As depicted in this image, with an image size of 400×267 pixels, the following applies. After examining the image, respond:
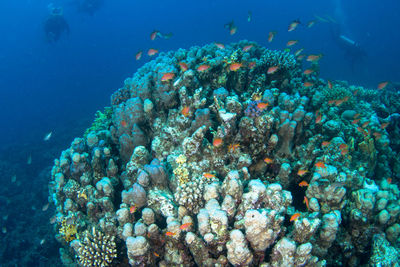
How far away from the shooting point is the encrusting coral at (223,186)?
118 inches

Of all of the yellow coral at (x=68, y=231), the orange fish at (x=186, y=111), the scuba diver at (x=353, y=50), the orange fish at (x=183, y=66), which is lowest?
the yellow coral at (x=68, y=231)

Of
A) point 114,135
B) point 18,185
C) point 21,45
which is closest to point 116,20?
point 21,45

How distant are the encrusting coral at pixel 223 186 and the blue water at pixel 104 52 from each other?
995 centimetres

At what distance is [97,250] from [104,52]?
289 feet

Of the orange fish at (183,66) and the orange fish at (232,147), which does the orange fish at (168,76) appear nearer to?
the orange fish at (183,66)

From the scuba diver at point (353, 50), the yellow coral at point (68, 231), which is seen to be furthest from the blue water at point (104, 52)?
the yellow coral at point (68, 231)

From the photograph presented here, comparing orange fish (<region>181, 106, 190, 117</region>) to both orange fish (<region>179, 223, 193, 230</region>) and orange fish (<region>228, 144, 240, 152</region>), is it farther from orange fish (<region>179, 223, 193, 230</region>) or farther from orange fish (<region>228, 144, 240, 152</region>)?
orange fish (<region>179, 223, 193, 230</region>)

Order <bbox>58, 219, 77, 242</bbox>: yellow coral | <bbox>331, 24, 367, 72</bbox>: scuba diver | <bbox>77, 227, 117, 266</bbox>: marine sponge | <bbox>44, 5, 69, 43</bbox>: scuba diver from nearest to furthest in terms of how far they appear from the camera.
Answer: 1. <bbox>77, 227, 117, 266</bbox>: marine sponge
2. <bbox>58, 219, 77, 242</bbox>: yellow coral
3. <bbox>331, 24, 367, 72</bbox>: scuba diver
4. <bbox>44, 5, 69, 43</bbox>: scuba diver

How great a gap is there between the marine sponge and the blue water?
10.5 m

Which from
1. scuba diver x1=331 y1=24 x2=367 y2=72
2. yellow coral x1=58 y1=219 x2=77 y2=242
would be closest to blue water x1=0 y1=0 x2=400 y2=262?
scuba diver x1=331 y1=24 x2=367 y2=72

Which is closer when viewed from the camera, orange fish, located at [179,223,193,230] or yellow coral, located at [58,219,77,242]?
orange fish, located at [179,223,193,230]

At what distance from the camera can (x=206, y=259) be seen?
9.96 feet

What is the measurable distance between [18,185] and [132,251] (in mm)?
16858

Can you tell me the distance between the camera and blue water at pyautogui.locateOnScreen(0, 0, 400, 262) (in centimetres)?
2127
